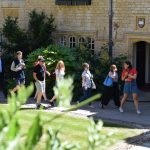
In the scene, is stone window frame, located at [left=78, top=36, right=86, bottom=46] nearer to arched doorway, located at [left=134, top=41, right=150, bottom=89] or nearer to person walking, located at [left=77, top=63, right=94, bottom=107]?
arched doorway, located at [left=134, top=41, right=150, bottom=89]

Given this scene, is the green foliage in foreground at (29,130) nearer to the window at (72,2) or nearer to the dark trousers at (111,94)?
the dark trousers at (111,94)

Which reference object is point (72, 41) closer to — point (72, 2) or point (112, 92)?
point (72, 2)

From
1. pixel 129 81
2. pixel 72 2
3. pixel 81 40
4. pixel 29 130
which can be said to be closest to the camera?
pixel 29 130

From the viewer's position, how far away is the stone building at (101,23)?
1852 cm

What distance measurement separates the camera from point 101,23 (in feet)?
63.9

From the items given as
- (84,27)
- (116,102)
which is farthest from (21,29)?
(116,102)

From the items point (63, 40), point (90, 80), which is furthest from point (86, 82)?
point (63, 40)

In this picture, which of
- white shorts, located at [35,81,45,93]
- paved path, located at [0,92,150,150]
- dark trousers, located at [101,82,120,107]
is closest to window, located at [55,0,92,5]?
paved path, located at [0,92,150,150]

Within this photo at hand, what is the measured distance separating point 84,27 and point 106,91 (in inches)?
195

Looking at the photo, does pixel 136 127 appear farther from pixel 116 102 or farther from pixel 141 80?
pixel 141 80

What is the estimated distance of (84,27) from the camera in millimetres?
19938

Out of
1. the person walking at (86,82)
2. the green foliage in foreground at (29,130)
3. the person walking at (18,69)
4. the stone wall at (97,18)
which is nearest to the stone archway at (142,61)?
the stone wall at (97,18)

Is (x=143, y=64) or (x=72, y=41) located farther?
(x=72, y=41)

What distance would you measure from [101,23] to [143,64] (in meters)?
2.27
